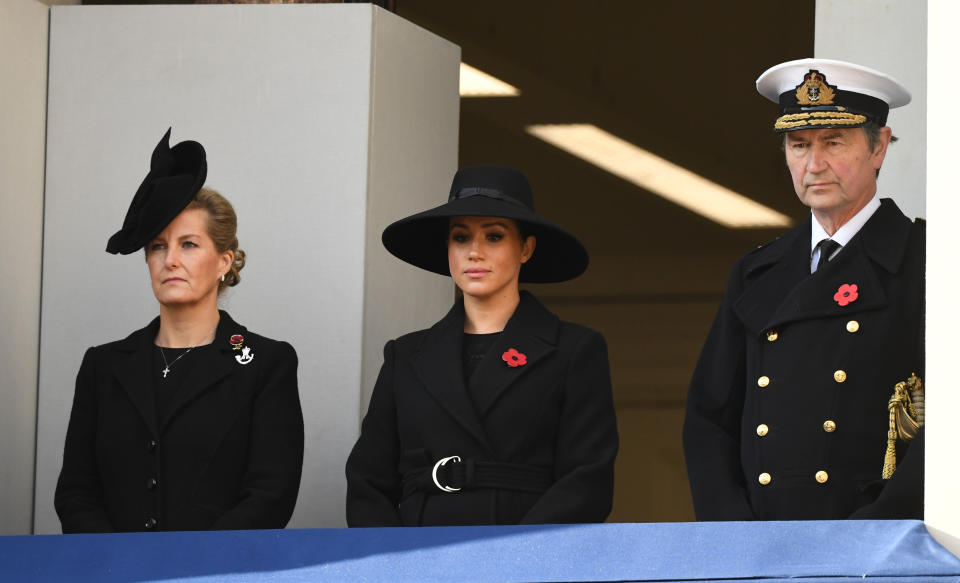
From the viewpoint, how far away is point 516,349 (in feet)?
12.7

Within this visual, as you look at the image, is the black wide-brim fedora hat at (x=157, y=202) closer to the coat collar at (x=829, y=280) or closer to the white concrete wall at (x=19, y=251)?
the white concrete wall at (x=19, y=251)

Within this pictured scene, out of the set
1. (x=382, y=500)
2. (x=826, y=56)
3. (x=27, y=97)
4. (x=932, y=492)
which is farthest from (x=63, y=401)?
(x=932, y=492)

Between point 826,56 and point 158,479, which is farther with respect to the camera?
point 826,56

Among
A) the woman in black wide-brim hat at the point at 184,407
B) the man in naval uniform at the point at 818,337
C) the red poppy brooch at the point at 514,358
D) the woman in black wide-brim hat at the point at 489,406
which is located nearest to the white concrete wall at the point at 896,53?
the man in naval uniform at the point at 818,337

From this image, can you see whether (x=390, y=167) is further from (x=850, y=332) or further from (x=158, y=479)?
(x=850, y=332)

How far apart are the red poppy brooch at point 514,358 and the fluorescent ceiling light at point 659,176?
529 centimetres

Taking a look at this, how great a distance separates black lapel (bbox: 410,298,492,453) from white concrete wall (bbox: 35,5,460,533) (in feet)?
3.04

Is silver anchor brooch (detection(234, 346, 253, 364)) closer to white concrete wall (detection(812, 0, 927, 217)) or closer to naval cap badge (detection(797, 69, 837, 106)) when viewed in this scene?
naval cap badge (detection(797, 69, 837, 106))

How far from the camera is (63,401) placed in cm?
502

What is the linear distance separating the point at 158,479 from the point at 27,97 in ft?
5.24

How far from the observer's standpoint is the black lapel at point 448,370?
12.5ft

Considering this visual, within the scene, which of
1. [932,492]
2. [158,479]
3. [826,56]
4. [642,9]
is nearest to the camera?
[932,492]

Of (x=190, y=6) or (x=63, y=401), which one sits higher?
(x=190, y=6)

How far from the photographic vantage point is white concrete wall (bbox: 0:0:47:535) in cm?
490
